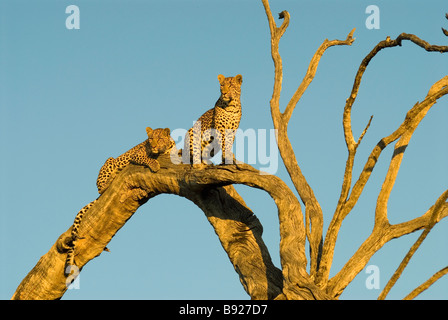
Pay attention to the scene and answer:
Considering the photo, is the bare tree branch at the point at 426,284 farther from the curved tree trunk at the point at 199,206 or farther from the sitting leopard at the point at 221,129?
the sitting leopard at the point at 221,129

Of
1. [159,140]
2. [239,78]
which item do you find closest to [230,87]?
[239,78]

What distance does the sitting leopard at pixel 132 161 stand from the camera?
10.4m

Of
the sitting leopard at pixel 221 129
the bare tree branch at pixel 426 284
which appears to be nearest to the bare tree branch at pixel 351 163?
the bare tree branch at pixel 426 284

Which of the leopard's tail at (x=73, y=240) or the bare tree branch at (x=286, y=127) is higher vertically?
the bare tree branch at (x=286, y=127)

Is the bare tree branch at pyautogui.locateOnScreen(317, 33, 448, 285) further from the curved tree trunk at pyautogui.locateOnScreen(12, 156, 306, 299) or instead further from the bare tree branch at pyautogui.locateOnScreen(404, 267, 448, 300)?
the bare tree branch at pyautogui.locateOnScreen(404, 267, 448, 300)

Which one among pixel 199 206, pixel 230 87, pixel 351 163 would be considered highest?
pixel 230 87

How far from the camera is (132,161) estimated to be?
428 inches

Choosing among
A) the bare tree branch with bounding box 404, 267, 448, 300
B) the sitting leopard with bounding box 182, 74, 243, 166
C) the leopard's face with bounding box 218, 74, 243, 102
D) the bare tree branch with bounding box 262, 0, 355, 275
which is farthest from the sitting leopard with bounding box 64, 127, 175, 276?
the bare tree branch with bounding box 404, 267, 448, 300

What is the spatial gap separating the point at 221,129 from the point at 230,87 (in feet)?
2.09

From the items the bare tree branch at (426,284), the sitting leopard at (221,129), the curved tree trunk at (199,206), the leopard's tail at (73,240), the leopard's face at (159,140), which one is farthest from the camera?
the leopard's tail at (73,240)

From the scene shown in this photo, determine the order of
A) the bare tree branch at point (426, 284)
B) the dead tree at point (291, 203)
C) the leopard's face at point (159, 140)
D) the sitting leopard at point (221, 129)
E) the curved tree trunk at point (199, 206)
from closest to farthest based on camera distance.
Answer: the bare tree branch at point (426, 284) → the dead tree at point (291, 203) → the curved tree trunk at point (199, 206) → the sitting leopard at point (221, 129) → the leopard's face at point (159, 140)

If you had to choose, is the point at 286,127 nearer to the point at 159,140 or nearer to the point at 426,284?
the point at 159,140
